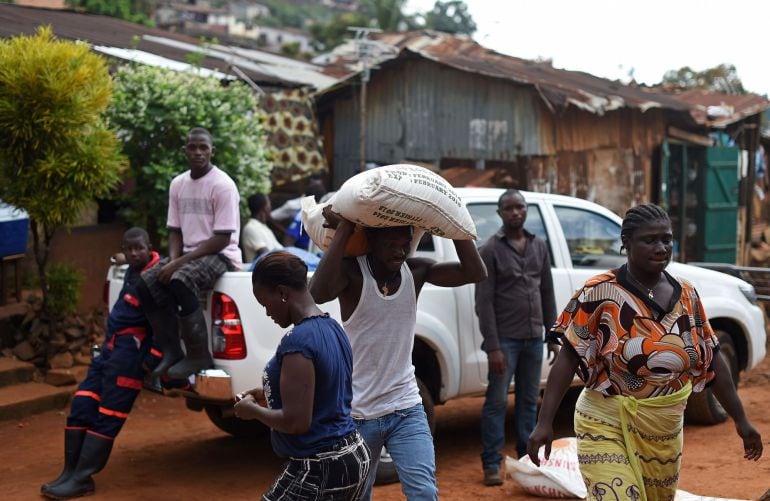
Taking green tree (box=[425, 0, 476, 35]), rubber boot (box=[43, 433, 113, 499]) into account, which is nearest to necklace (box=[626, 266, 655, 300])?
rubber boot (box=[43, 433, 113, 499])

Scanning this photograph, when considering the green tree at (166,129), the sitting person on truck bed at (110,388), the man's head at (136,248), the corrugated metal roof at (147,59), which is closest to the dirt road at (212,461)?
the sitting person on truck bed at (110,388)

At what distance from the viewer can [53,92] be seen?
833 cm

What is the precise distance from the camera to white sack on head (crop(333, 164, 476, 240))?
172 inches

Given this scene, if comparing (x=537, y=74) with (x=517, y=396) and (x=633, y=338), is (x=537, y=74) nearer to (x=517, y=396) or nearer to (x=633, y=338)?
(x=517, y=396)

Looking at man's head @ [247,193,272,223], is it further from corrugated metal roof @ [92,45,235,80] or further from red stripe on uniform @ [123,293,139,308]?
red stripe on uniform @ [123,293,139,308]

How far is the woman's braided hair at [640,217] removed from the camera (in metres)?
4.12

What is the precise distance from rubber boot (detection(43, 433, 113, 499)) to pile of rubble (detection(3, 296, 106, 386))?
9.61 ft

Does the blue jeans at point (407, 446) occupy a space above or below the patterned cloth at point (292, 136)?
below

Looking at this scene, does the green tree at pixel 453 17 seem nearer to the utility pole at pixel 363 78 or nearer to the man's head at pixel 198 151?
the utility pole at pixel 363 78

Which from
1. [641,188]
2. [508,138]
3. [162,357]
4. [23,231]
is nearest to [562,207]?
[162,357]

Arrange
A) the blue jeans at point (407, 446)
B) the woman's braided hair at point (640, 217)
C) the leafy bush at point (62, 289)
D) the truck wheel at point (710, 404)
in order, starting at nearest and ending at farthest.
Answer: the woman's braided hair at point (640, 217), the blue jeans at point (407, 446), the truck wheel at point (710, 404), the leafy bush at point (62, 289)

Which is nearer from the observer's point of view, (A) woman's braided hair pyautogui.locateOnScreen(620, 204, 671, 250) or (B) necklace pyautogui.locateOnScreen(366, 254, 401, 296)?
(A) woman's braided hair pyautogui.locateOnScreen(620, 204, 671, 250)

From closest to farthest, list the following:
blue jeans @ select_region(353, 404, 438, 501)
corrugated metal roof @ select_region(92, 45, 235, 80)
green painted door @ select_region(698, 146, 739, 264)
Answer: blue jeans @ select_region(353, 404, 438, 501)
corrugated metal roof @ select_region(92, 45, 235, 80)
green painted door @ select_region(698, 146, 739, 264)

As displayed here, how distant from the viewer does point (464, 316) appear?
281 inches
